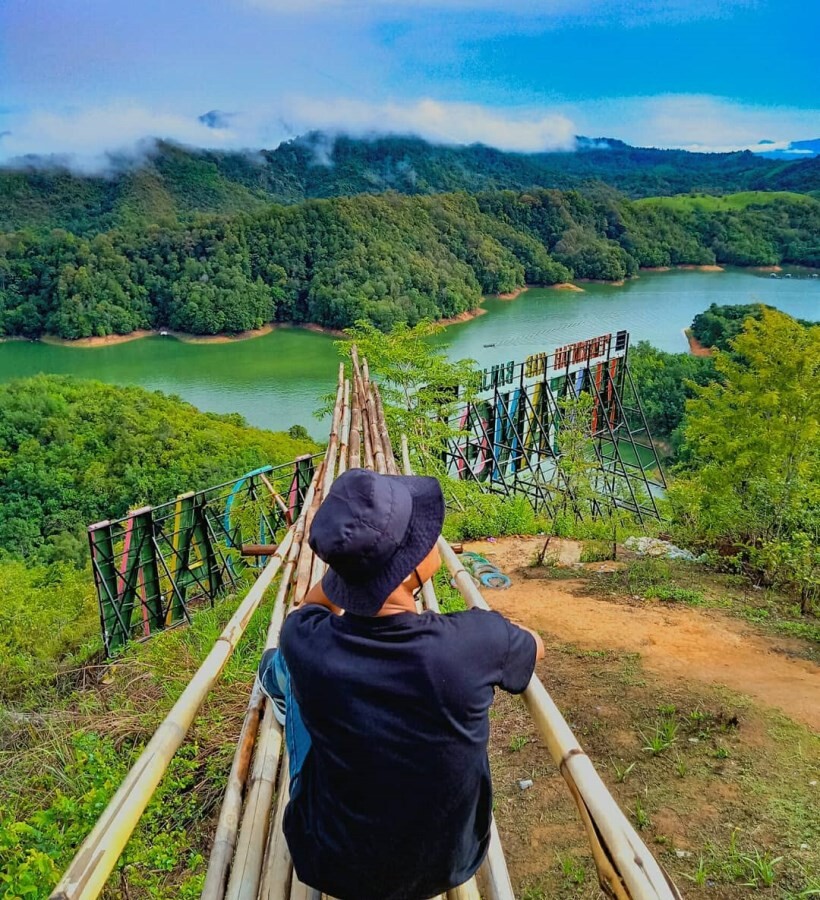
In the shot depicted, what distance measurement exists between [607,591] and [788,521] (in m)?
2.12

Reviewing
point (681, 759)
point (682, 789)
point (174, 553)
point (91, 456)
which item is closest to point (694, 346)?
point (91, 456)

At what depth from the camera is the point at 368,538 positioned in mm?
1243

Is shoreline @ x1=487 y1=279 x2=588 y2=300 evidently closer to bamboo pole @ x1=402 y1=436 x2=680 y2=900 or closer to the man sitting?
bamboo pole @ x1=402 y1=436 x2=680 y2=900

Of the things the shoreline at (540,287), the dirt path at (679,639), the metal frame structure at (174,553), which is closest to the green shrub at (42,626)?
the metal frame structure at (174,553)

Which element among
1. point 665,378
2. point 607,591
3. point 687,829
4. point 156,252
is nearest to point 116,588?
point 607,591

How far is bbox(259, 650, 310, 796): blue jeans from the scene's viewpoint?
154 centimetres

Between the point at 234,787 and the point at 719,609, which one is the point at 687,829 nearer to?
the point at 234,787

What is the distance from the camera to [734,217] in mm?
68812

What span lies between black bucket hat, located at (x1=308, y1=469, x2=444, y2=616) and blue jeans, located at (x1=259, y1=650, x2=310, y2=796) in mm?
274

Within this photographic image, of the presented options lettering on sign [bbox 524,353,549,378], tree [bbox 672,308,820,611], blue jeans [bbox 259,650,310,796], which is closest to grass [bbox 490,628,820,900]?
blue jeans [bbox 259,650,310,796]

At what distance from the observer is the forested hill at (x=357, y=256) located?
44406 mm

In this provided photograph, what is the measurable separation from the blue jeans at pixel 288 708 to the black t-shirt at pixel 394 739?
0.14 meters

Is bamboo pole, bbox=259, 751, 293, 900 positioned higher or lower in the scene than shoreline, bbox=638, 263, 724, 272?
lower

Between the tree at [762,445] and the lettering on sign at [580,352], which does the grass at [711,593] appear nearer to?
the tree at [762,445]
